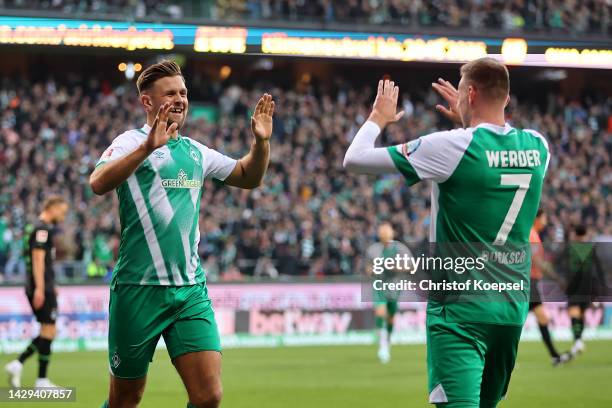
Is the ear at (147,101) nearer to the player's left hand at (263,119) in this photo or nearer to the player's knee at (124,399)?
the player's left hand at (263,119)

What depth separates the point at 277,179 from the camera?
27.6 m

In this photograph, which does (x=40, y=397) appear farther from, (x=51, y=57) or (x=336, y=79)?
(x=336, y=79)

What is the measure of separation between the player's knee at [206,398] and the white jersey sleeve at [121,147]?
1.43m

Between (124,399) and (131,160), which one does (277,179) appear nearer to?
(124,399)

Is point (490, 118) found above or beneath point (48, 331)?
above

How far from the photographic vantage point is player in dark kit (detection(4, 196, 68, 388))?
12.2 metres

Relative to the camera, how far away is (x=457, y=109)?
5539mm

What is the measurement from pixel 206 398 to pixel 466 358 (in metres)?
1.63

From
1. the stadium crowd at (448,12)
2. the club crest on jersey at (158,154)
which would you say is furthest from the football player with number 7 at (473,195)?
the stadium crowd at (448,12)

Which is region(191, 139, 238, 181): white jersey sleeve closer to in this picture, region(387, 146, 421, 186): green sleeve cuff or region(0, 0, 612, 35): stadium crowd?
region(387, 146, 421, 186): green sleeve cuff

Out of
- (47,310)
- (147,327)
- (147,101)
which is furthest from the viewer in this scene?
(47,310)

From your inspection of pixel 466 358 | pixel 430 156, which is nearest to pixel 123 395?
pixel 466 358

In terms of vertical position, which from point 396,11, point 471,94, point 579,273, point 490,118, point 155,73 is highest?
point 396,11

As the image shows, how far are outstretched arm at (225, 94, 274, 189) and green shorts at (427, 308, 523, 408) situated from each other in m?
1.62
